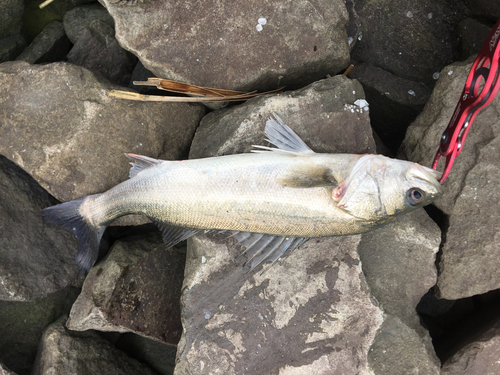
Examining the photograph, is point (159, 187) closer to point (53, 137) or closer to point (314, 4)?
point (53, 137)

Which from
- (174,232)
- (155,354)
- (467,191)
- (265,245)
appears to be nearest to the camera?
(265,245)

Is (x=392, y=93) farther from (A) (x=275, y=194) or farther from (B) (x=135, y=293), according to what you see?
(B) (x=135, y=293)

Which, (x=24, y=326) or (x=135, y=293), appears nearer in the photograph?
(x=135, y=293)

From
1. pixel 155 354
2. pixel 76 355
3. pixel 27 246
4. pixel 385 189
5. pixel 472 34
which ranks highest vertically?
pixel 472 34

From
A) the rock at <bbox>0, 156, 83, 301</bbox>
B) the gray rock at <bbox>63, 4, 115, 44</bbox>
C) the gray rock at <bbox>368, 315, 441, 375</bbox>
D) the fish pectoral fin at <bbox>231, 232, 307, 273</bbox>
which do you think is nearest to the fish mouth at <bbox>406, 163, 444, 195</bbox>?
the fish pectoral fin at <bbox>231, 232, 307, 273</bbox>

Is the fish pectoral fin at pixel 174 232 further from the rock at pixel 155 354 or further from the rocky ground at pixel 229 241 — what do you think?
the rock at pixel 155 354

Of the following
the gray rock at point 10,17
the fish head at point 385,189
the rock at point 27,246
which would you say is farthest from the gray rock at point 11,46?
the fish head at point 385,189

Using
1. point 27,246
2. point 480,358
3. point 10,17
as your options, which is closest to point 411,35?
point 480,358
